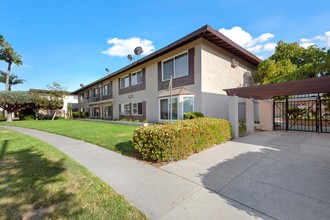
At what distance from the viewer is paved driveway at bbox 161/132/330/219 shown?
2.71m

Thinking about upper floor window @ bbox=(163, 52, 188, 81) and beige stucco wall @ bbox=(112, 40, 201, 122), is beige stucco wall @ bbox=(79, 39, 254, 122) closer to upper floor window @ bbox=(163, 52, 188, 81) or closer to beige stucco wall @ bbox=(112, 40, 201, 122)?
beige stucco wall @ bbox=(112, 40, 201, 122)

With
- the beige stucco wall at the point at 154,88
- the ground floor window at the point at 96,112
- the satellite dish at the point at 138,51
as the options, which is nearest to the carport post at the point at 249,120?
the beige stucco wall at the point at 154,88

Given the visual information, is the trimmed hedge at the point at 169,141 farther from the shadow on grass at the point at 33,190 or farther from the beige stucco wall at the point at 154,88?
the beige stucco wall at the point at 154,88

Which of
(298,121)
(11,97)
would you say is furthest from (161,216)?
(11,97)

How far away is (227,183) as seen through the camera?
3.66 m

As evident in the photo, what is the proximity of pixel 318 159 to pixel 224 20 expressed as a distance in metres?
10.1

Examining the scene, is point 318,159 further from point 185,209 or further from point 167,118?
point 167,118

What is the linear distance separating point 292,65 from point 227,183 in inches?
645

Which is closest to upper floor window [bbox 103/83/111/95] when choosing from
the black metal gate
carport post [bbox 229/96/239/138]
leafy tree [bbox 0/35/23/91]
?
carport post [bbox 229/96/239/138]

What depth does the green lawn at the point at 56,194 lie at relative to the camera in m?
2.63

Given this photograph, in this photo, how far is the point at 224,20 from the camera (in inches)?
442

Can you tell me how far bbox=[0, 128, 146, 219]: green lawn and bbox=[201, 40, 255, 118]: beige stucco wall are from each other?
864 centimetres

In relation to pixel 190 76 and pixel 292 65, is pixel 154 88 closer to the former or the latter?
pixel 190 76

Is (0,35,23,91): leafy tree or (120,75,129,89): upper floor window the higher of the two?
(0,35,23,91): leafy tree
